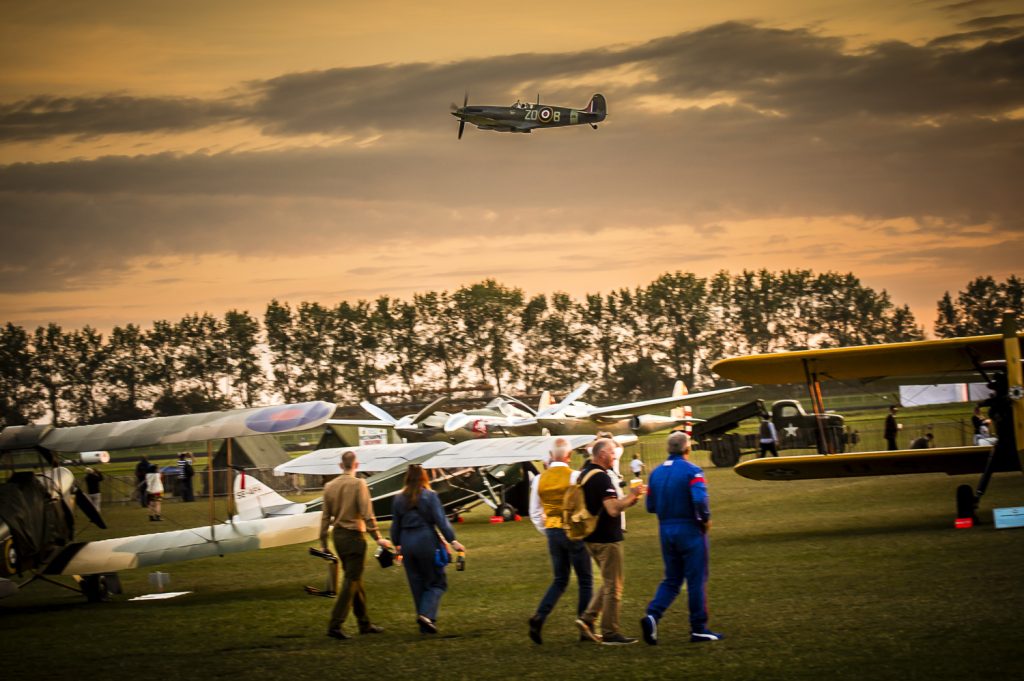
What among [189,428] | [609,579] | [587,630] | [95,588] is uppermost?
[189,428]

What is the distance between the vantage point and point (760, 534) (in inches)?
695

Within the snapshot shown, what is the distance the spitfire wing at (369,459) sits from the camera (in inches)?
838

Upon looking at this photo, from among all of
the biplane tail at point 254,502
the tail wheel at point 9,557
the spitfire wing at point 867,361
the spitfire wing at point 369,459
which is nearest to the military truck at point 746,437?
the spitfire wing at point 867,361

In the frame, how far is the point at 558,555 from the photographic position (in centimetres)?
948

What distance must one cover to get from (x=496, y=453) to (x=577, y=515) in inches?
449

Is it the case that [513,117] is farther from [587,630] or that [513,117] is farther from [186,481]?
[587,630]

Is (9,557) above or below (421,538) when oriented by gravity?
below

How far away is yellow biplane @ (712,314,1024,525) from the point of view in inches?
632

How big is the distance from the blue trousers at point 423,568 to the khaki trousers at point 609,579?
1667 mm

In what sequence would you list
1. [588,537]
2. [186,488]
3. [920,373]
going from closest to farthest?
[588,537], [920,373], [186,488]

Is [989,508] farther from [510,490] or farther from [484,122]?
[484,122]

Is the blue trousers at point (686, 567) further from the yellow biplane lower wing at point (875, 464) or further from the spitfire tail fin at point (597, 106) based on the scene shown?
the spitfire tail fin at point (597, 106)

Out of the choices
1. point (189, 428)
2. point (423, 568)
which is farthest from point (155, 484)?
point (423, 568)

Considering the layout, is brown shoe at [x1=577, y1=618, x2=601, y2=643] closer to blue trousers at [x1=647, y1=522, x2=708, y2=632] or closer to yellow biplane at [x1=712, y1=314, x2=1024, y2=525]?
blue trousers at [x1=647, y1=522, x2=708, y2=632]
